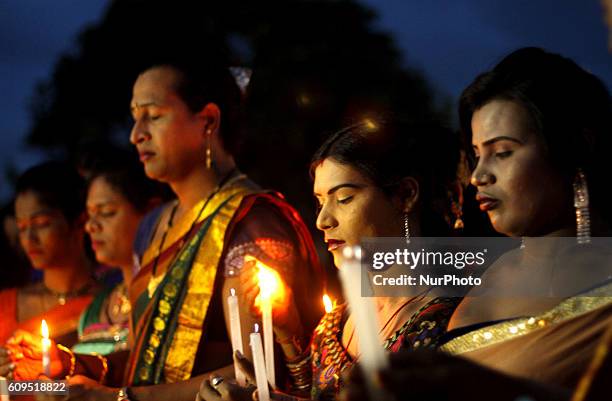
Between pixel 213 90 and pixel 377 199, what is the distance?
5.02ft

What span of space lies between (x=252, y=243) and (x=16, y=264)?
Result: 12.8 feet

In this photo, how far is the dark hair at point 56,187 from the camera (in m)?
5.25

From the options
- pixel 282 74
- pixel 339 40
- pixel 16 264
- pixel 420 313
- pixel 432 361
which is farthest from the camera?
pixel 339 40

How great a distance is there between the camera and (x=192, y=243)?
3.78 metres

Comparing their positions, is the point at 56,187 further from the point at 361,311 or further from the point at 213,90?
the point at 361,311

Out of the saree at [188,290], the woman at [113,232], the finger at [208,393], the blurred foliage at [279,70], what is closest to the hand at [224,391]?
the finger at [208,393]

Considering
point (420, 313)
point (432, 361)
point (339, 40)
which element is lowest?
point (432, 361)

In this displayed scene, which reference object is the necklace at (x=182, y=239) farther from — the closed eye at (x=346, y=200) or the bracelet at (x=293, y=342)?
the closed eye at (x=346, y=200)

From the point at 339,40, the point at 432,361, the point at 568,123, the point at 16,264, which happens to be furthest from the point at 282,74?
the point at 432,361

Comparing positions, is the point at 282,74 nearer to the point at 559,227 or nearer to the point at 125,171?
the point at 125,171

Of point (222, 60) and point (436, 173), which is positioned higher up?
point (222, 60)

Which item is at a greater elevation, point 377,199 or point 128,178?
point 128,178

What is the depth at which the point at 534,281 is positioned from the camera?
7.63ft

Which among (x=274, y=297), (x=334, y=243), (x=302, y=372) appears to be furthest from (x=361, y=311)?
(x=274, y=297)
